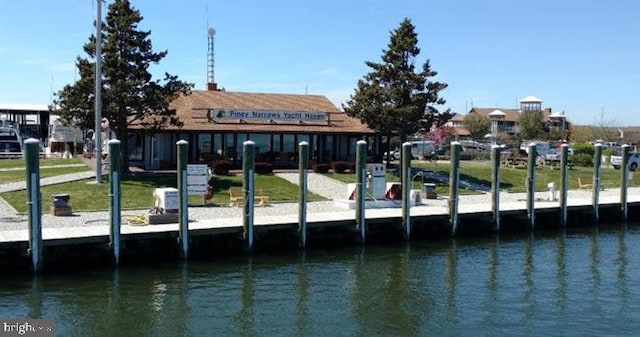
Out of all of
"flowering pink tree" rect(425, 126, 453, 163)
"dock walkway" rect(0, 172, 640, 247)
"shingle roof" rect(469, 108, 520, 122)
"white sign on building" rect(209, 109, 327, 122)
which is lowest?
"dock walkway" rect(0, 172, 640, 247)

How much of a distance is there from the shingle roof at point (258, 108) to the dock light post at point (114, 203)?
18.5m

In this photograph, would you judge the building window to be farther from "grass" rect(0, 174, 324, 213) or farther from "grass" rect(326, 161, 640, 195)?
"grass" rect(326, 161, 640, 195)

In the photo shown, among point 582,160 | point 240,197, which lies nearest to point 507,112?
point 582,160

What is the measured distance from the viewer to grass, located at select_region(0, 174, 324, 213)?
26892 mm

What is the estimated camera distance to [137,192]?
29688 mm

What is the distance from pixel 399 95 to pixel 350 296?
2365 centimetres

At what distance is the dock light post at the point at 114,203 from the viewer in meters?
19.2

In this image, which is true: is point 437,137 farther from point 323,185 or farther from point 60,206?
point 60,206

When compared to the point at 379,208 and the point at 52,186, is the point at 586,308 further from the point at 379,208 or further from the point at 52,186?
the point at 52,186

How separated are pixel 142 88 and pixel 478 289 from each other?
841 inches

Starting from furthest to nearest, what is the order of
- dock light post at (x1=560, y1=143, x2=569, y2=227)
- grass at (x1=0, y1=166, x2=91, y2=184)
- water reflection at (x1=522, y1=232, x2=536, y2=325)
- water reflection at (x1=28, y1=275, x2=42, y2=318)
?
grass at (x1=0, y1=166, x2=91, y2=184) < dock light post at (x1=560, y1=143, x2=569, y2=227) < water reflection at (x1=522, y1=232, x2=536, y2=325) < water reflection at (x1=28, y1=275, x2=42, y2=318)

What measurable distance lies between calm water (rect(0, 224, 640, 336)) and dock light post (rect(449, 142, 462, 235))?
242 centimetres

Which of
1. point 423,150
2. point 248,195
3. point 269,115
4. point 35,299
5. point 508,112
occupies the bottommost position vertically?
point 35,299

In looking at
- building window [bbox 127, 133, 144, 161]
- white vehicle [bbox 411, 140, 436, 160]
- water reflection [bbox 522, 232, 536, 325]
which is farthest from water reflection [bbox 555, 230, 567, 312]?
white vehicle [bbox 411, 140, 436, 160]
